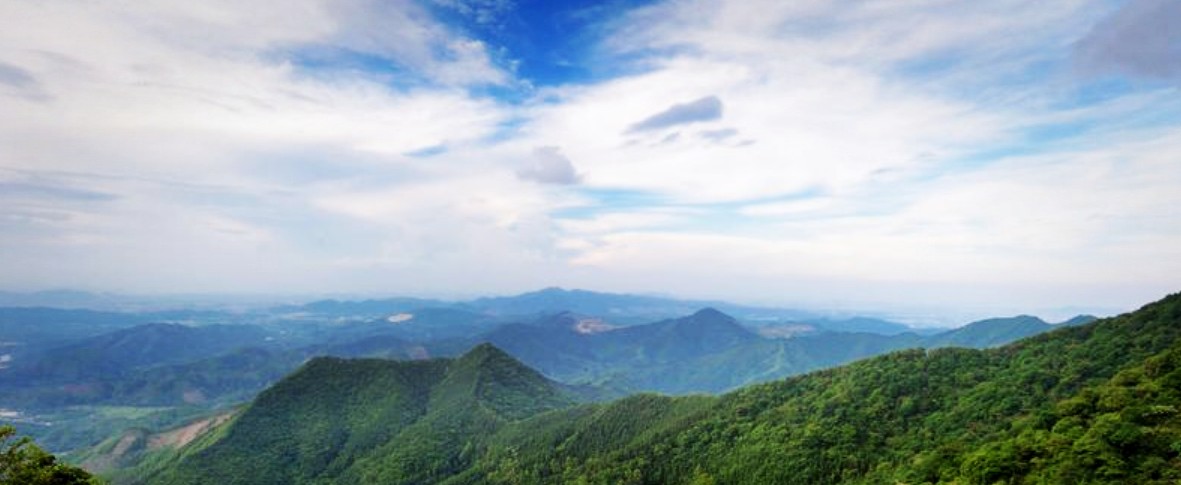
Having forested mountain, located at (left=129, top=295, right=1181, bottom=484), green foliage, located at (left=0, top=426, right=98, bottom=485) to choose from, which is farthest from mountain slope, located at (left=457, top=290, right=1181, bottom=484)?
green foliage, located at (left=0, top=426, right=98, bottom=485)

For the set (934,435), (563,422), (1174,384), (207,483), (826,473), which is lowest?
(207,483)

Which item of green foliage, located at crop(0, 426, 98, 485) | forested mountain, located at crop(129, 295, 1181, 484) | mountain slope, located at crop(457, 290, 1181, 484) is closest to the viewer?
green foliage, located at crop(0, 426, 98, 485)

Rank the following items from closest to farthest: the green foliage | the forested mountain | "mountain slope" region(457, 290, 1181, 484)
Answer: the green foliage
"mountain slope" region(457, 290, 1181, 484)
the forested mountain

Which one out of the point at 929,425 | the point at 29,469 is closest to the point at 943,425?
the point at 929,425

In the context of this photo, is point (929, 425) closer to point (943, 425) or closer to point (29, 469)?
point (943, 425)

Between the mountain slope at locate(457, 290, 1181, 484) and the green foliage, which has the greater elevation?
the green foliage

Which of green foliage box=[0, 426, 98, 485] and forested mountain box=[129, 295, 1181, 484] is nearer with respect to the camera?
green foliage box=[0, 426, 98, 485]

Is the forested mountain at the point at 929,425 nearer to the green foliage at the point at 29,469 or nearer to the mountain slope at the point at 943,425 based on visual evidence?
the mountain slope at the point at 943,425

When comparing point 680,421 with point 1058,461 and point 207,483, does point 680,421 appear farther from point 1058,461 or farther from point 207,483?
point 207,483

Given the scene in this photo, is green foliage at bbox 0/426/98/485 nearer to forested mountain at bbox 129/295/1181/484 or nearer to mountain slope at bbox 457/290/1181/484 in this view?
forested mountain at bbox 129/295/1181/484

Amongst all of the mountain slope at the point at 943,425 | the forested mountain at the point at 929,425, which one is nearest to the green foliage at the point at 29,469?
the forested mountain at the point at 929,425

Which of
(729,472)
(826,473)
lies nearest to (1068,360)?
(826,473)
